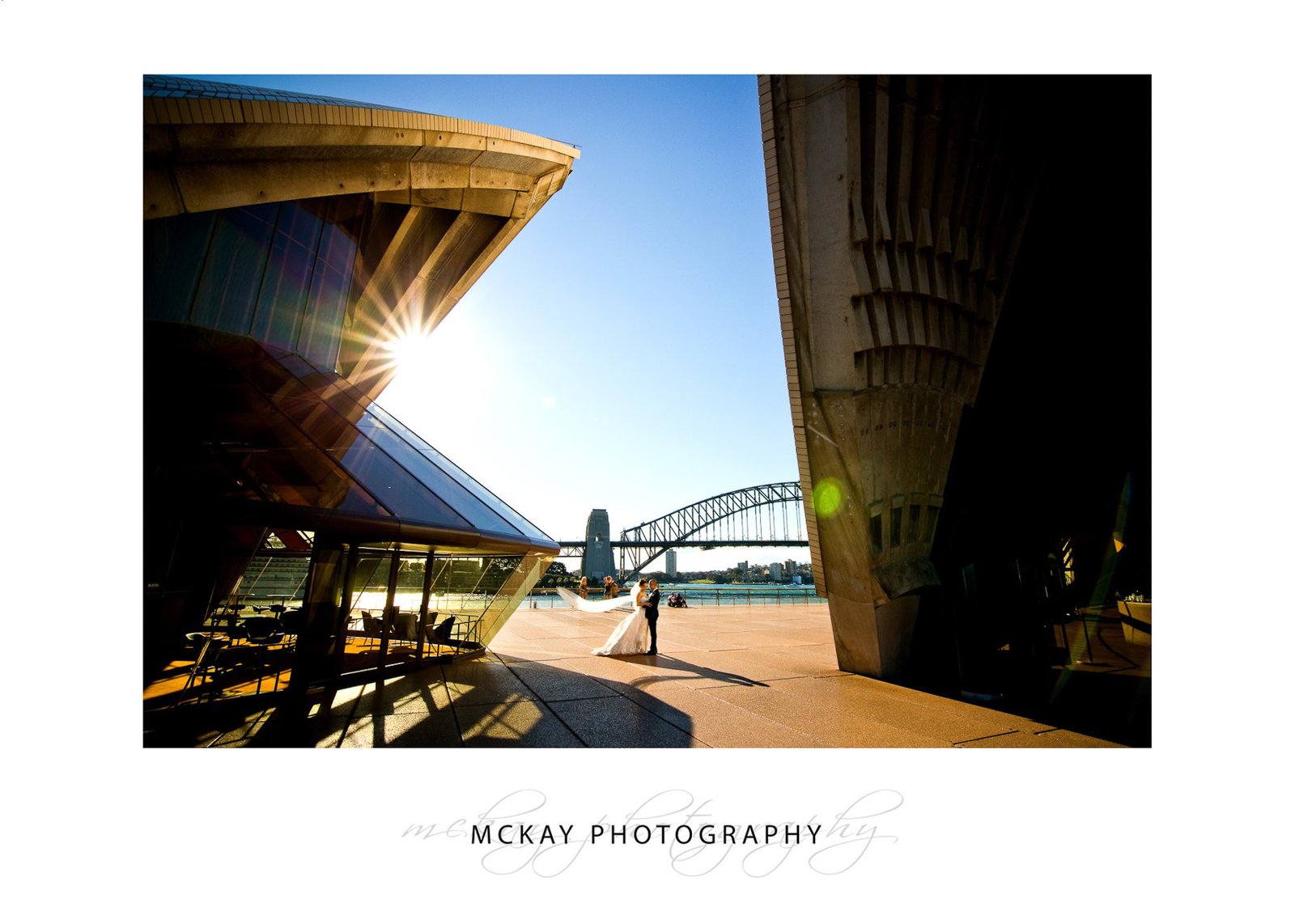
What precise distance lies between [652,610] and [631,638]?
68 centimetres

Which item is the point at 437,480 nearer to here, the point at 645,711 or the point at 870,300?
the point at 645,711

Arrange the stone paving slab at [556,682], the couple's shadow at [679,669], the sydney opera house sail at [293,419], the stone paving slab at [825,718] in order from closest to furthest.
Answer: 1. the stone paving slab at [825,718]
2. the sydney opera house sail at [293,419]
3. the stone paving slab at [556,682]
4. the couple's shadow at [679,669]

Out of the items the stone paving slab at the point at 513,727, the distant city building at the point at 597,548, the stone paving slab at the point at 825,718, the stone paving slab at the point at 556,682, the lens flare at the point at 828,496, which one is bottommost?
the distant city building at the point at 597,548

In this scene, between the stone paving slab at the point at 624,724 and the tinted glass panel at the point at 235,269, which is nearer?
the stone paving slab at the point at 624,724

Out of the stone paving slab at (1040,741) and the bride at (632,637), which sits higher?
the stone paving slab at (1040,741)

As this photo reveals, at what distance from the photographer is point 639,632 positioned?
32.6 ft

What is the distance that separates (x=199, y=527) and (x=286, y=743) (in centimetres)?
539

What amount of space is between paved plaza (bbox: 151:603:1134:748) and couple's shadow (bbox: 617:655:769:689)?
0.04 m

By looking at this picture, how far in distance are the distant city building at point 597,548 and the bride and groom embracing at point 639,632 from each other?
70171 millimetres

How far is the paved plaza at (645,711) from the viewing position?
4.65m

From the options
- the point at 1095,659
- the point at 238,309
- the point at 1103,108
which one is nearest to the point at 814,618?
the point at 1095,659

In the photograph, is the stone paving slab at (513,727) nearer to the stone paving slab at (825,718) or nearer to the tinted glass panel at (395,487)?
the stone paving slab at (825,718)

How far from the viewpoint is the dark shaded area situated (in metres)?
8.62

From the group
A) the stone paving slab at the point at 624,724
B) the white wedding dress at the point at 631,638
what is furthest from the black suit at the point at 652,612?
the stone paving slab at the point at 624,724
